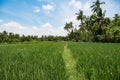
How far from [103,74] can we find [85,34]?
2048 inches

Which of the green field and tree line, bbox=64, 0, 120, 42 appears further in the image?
tree line, bbox=64, 0, 120, 42

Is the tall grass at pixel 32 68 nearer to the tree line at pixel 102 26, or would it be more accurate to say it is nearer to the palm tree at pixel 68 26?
the tree line at pixel 102 26

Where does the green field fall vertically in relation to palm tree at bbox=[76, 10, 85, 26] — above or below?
below

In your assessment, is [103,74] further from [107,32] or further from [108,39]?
[108,39]

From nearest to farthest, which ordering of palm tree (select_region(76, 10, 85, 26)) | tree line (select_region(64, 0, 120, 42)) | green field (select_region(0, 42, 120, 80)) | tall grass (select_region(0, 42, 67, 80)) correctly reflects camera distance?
tall grass (select_region(0, 42, 67, 80))
green field (select_region(0, 42, 120, 80))
tree line (select_region(64, 0, 120, 42))
palm tree (select_region(76, 10, 85, 26))

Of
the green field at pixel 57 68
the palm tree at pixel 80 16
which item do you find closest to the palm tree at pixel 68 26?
the palm tree at pixel 80 16

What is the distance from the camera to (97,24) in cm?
4619

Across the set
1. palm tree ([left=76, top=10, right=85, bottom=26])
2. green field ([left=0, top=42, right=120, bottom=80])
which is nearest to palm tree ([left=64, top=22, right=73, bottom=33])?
palm tree ([left=76, top=10, right=85, bottom=26])

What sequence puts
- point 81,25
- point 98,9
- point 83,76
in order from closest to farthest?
1. point 83,76
2. point 98,9
3. point 81,25

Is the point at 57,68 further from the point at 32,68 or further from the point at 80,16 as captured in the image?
the point at 80,16

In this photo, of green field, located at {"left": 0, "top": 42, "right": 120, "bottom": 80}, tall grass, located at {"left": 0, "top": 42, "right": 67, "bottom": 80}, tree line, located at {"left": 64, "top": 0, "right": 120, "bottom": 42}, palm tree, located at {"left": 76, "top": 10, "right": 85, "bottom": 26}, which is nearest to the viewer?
tall grass, located at {"left": 0, "top": 42, "right": 67, "bottom": 80}

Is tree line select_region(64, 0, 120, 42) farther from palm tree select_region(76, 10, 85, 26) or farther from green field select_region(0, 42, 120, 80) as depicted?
green field select_region(0, 42, 120, 80)

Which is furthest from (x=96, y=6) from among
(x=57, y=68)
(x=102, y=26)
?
(x=57, y=68)

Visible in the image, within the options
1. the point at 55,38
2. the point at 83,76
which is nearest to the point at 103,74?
the point at 83,76
